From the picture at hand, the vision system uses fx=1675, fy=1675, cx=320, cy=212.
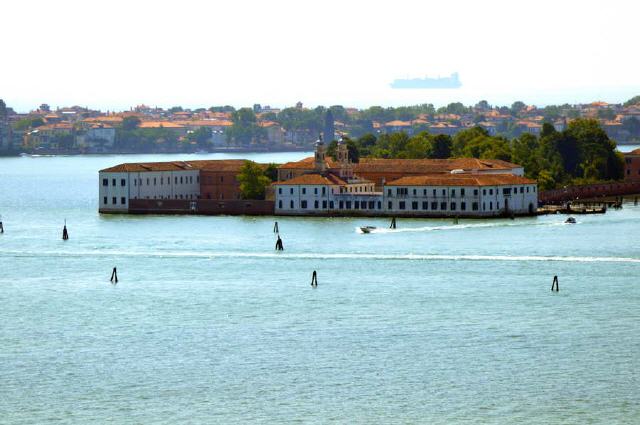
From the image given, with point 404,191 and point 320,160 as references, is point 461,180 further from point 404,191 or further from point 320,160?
point 320,160

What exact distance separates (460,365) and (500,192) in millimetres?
33775

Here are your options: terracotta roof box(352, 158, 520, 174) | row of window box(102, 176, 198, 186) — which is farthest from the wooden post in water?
row of window box(102, 176, 198, 186)

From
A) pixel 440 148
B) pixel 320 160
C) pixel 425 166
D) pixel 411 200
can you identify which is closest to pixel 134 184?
pixel 320 160

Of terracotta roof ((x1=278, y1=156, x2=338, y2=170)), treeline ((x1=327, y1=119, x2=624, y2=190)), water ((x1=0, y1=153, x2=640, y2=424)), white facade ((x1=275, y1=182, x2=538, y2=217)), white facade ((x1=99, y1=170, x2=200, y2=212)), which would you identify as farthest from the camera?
treeline ((x1=327, y1=119, x2=624, y2=190))

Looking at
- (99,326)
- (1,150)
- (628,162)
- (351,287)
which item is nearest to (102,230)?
(351,287)

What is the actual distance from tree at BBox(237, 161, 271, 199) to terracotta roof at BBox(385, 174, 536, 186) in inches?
283

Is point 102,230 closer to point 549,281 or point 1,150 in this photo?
point 549,281

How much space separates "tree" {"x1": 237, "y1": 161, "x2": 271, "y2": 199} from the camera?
6925cm

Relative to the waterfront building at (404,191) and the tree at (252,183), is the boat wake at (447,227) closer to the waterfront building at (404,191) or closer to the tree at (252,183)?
the waterfront building at (404,191)

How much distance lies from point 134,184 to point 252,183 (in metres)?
5.15

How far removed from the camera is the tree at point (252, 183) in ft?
227

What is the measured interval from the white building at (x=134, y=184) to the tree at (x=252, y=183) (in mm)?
3112

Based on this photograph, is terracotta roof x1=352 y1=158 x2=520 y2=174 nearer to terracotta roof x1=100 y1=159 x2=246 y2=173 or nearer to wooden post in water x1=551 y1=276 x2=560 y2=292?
terracotta roof x1=100 y1=159 x2=246 y2=173

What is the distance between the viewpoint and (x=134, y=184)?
220 feet
